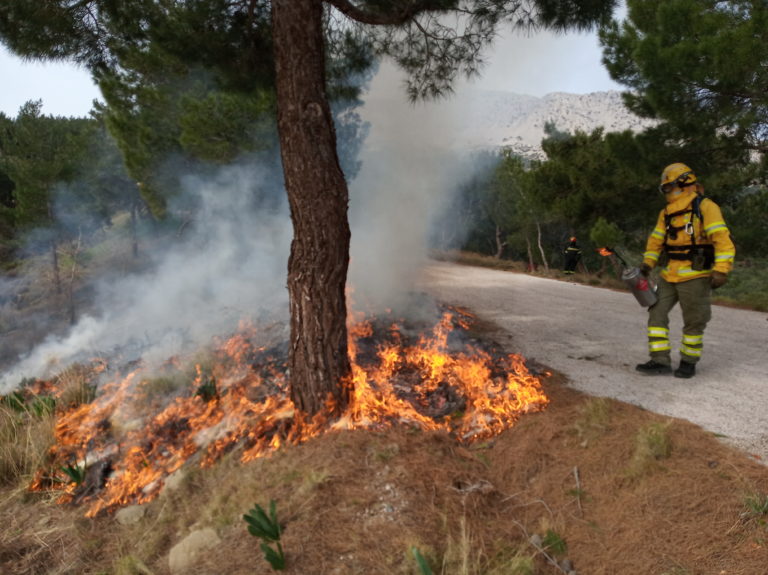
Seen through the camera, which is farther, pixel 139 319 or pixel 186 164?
pixel 186 164

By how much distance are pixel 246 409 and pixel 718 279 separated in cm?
418

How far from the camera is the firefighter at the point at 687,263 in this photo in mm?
3926

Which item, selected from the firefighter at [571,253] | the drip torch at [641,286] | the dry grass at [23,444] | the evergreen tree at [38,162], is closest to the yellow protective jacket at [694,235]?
the drip torch at [641,286]

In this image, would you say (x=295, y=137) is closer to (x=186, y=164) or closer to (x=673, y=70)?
(x=673, y=70)

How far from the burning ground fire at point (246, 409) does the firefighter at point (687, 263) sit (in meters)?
1.29

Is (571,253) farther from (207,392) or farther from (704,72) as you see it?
(207,392)

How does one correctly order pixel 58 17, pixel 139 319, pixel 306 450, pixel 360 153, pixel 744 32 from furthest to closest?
pixel 360 153 < pixel 139 319 < pixel 744 32 < pixel 58 17 < pixel 306 450

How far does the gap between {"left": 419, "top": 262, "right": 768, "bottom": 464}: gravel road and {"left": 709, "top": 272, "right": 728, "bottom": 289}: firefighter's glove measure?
2.82 ft

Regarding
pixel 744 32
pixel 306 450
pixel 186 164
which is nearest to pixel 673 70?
pixel 744 32

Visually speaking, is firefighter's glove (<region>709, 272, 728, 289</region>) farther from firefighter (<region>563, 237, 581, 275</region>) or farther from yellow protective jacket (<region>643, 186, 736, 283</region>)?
firefighter (<region>563, 237, 581, 275</region>)

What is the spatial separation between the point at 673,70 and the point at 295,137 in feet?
18.2

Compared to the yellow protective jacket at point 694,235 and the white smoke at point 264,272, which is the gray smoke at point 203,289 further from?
the yellow protective jacket at point 694,235

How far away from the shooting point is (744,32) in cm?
526

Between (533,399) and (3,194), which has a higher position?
(3,194)
